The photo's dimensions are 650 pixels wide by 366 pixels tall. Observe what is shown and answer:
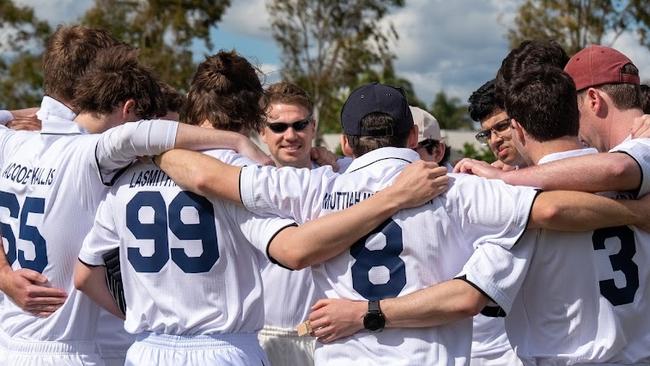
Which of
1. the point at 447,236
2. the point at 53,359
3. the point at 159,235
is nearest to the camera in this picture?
the point at 447,236

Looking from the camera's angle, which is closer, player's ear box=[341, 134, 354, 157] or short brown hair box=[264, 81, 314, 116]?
player's ear box=[341, 134, 354, 157]

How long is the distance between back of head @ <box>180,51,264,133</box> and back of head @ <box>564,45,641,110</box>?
149cm

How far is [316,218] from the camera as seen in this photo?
3.80m

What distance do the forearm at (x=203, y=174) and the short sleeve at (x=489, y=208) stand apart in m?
0.89

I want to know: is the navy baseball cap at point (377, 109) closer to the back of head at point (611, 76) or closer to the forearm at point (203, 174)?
the forearm at point (203, 174)

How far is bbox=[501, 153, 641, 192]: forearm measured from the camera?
3.65 meters

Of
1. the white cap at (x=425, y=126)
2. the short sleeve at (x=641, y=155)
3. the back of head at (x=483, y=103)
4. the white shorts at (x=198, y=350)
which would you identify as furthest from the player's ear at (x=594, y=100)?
the white shorts at (x=198, y=350)

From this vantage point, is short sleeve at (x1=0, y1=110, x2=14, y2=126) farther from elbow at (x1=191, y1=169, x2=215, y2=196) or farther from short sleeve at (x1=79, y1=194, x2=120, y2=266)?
elbow at (x1=191, y1=169, x2=215, y2=196)

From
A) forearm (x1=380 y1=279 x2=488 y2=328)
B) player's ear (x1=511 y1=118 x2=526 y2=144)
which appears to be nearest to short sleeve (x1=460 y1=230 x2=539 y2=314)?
forearm (x1=380 y1=279 x2=488 y2=328)

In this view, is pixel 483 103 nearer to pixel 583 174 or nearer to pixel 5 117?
pixel 583 174

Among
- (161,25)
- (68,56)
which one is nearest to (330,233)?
(68,56)

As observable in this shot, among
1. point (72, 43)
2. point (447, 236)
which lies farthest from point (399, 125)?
point (72, 43)

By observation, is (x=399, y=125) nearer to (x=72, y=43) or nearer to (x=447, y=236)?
(x=447, y=236)

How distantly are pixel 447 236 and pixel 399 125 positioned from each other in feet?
1.72
